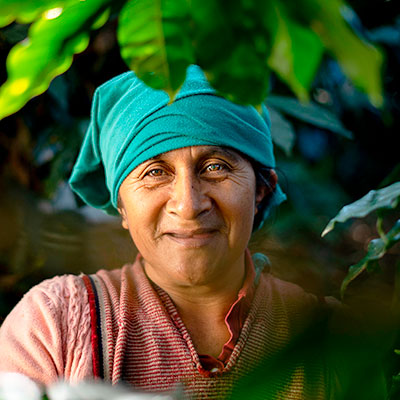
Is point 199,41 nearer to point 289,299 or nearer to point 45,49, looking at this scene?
point 45,49

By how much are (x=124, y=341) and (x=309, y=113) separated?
0.90 metres

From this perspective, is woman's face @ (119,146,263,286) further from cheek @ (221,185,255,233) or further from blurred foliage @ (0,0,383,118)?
blurred foliage @ (0,0,383,118)

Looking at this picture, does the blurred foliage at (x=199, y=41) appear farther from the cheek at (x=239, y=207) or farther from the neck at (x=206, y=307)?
the neck at (x=206, y=307)

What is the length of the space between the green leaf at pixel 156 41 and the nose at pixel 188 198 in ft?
1.69

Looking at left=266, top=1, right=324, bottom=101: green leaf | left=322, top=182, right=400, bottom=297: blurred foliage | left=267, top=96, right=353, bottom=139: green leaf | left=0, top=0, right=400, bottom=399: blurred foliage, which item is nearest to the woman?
left=0, top=0, right=400, bottom=399: blurred foliage

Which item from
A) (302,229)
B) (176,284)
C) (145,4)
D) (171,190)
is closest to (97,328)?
(176,284)

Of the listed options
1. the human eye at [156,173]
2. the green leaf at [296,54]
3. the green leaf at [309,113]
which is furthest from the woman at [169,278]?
the green leaf at [296,54]

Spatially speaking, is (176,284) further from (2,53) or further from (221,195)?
(2,53)

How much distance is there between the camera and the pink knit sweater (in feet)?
3.40

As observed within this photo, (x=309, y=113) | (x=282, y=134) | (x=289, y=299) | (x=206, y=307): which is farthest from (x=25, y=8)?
(x=309, y=113)

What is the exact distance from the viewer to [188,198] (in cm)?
102

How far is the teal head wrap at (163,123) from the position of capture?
104cm

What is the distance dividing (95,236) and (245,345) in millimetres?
1040

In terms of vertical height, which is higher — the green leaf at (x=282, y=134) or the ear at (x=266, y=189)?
the green leaf at (x=282, y=134)
